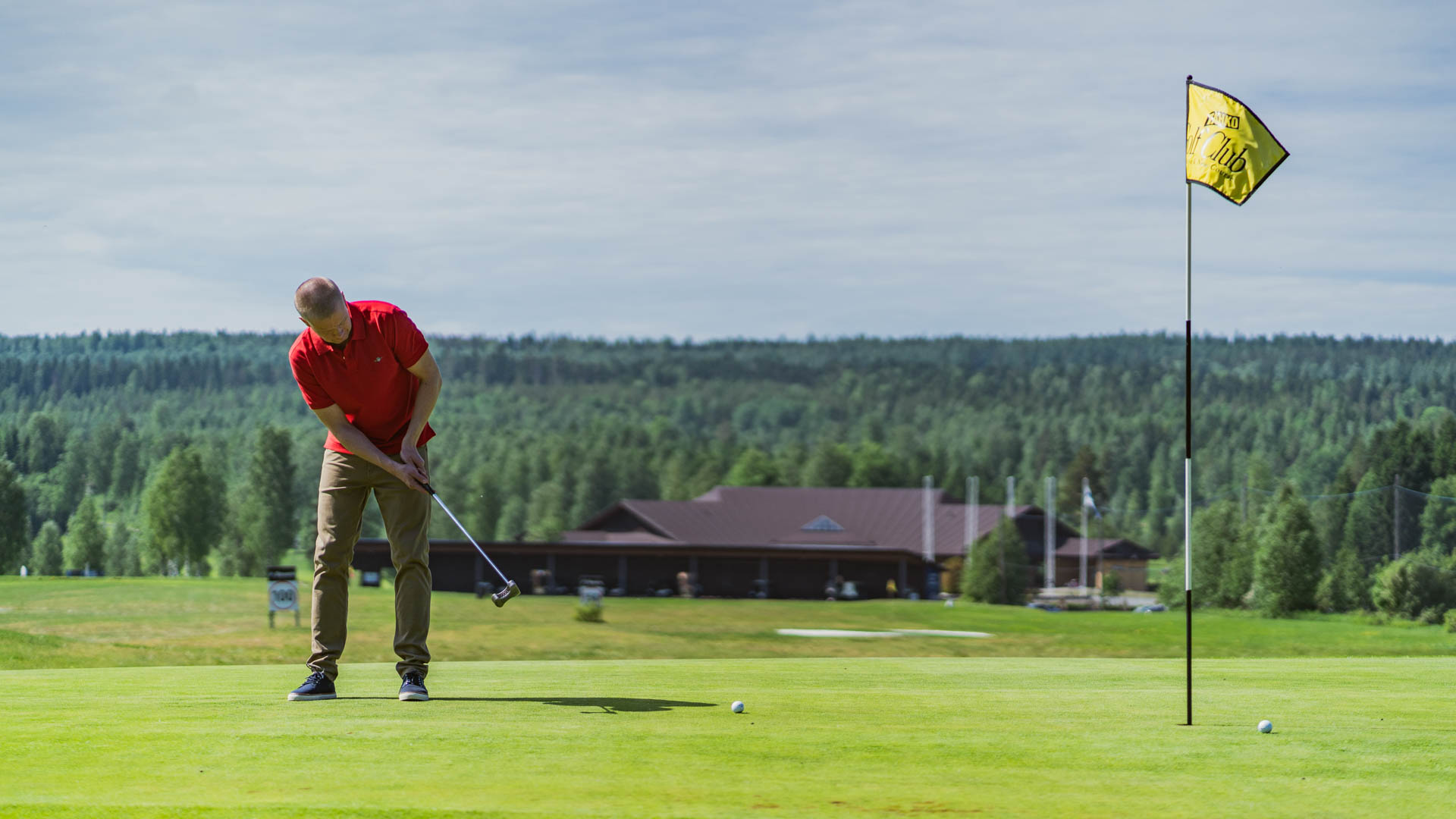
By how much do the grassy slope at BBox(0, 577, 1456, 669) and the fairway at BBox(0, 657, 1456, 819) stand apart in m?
13.2

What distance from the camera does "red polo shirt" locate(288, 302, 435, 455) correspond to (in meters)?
8.55

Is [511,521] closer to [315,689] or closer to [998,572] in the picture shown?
[998,572]

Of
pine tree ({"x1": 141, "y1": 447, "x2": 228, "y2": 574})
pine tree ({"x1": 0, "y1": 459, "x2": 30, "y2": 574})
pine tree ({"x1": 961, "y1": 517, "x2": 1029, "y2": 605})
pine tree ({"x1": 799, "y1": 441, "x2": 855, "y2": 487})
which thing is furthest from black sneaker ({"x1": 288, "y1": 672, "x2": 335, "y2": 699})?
pine tree ({"x1": 799, "y1": 441, "x2": 855, "y2": 487})

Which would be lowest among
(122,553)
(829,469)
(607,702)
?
(122,553)

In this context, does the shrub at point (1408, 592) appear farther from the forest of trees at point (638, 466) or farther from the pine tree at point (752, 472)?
the pine tree at point (752, 472)

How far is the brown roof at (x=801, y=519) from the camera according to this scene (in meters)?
101

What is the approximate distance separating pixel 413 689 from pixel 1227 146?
625cm

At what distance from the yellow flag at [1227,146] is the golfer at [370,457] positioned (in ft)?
17.1

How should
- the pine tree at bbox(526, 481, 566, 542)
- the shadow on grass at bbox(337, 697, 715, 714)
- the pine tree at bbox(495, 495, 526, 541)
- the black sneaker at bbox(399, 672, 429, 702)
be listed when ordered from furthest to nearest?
the pine tree at bbox(495, 495, 526, 541), the pine tree at bbox(526, 481, 566, 542), the black sneaker at bbox(399, 672, 429, 702), the shadow on grass at bbox(337, 697, 715, 714)

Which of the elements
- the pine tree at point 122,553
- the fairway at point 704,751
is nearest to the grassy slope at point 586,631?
the fairway at point 704,751

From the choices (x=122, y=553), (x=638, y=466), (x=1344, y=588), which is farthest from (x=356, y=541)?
(x=638, y=466)

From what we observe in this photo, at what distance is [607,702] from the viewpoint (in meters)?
8.43

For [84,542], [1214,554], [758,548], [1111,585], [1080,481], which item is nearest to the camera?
[1214,554]

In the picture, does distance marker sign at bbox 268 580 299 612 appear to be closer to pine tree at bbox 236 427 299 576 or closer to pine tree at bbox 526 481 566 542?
pine tree at bbox 236 427 299 576
